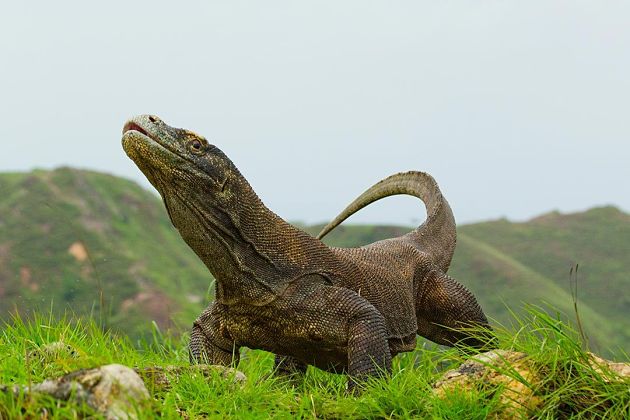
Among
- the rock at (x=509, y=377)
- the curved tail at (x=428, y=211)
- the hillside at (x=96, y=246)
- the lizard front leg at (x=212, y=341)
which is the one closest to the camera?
the rock at (x=509, y=377)

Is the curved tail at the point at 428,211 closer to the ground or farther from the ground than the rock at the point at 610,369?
farther from the ground

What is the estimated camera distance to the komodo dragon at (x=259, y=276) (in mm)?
5945

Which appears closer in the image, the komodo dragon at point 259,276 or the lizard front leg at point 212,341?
the komodo dragon at point 259,276

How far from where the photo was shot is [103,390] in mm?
3957

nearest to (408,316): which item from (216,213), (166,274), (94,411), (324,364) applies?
(324,364)

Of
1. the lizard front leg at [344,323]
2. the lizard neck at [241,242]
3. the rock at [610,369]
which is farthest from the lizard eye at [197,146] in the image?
the rock at [610,369]

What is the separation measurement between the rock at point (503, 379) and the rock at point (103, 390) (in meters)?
1.81

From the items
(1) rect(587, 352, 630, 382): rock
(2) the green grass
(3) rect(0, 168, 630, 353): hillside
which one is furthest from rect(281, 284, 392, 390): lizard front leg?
(3) rect(0, 168, 630, 353): hillside

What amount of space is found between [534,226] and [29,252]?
863 inches

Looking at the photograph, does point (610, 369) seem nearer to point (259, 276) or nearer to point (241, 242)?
point (259, 276)

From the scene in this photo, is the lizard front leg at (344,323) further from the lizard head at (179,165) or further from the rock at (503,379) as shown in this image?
the lizard head at (179,165)

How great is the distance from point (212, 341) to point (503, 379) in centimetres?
238

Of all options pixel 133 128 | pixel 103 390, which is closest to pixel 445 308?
pixel 133 128

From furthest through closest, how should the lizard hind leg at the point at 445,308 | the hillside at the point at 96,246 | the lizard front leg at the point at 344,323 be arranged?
1. the hillside at the point at 96,246
2. the lizard hind leg at the point at 445,308
3. the lizard front leg at the point at 344,323
